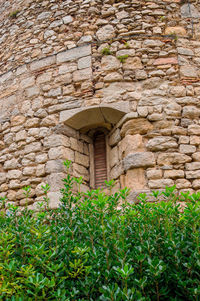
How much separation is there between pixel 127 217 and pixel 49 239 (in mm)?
598

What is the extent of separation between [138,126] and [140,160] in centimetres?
48

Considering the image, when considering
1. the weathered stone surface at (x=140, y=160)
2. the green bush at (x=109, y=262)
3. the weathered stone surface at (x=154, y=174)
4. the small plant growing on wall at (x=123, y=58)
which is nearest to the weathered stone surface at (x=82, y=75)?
the small plant growing on wall at (x=123, y=58)

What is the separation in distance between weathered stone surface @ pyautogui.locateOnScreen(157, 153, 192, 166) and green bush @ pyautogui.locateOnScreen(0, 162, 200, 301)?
1.84m

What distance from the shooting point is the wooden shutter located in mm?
5020

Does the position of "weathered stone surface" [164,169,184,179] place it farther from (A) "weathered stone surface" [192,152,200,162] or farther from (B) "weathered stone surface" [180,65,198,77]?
(B) "weathered stone surface" [180,65,198,77]

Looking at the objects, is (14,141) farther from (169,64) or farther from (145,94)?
(169,64)

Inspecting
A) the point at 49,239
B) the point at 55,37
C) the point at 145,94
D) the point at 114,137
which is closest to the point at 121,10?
the point at 55,37

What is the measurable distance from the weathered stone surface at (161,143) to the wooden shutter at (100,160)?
0.97 metres

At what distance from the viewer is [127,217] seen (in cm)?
244

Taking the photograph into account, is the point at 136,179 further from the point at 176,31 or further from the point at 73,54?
the point at 176,31

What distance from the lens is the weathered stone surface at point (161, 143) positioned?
430cm

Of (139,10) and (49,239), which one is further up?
(139,10)

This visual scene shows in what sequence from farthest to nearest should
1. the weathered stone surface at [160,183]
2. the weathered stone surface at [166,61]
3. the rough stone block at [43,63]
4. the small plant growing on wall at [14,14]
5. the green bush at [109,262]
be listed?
the small plant growing on wall at [14,14]
the rough stone block at [43,63]
the weathered stone surface at [166,61]
the weathered stone surface at [160,183]
the green bush at [109,262]

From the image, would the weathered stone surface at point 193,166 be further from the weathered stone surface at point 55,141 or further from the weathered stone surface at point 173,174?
the weathered stone surface at point 55,141
